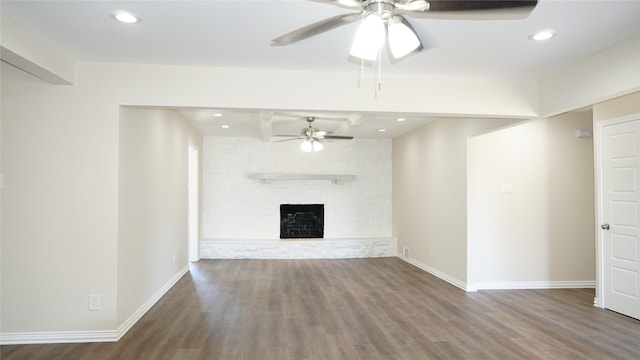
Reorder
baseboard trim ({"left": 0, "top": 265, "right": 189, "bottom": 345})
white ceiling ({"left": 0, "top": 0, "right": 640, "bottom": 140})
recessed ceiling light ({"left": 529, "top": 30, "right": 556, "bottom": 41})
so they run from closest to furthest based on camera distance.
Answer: white ceiling ({"left": 0, "top": 0, "right": 640, "bottom": 140}), recessed ceiling light ({"left": 529, "top": 30, "right": 556, "bottom": 41}), baseboard trim ({"left": 0, "top": 265, "right": 189, "bottom": 345})

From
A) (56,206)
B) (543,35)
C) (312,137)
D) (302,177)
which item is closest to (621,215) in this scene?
(543,35)

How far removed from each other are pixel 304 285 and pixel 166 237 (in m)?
1.88

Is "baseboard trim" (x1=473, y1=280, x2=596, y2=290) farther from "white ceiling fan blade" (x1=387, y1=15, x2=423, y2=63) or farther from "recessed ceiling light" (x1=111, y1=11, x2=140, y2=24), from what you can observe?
"recessed ceiling light" (x1=111, y1=11, x2=140, y2=24)

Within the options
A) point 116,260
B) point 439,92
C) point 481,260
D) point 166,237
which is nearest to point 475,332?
point 481,260

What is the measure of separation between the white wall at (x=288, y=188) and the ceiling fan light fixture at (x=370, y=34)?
6120 mm

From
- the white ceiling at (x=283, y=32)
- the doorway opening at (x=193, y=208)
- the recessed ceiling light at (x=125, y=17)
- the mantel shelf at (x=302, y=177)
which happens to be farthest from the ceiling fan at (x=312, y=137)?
the recessed ceiling light at (x=125, y=17)

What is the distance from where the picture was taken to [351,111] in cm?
370

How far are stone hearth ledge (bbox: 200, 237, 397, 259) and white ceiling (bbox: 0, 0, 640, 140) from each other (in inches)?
177

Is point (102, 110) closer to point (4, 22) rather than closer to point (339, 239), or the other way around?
point (4, 22)

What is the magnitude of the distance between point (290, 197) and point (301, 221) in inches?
20.9

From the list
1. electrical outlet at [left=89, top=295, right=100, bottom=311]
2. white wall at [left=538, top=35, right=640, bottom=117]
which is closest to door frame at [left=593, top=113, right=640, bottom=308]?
white wall at [left=538, top=35, right=640, bottom=117]

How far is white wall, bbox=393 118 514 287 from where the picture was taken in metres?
5.21

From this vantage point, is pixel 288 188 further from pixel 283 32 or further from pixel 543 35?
pixel 543 35

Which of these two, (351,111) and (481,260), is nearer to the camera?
(351,111)
